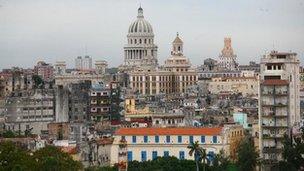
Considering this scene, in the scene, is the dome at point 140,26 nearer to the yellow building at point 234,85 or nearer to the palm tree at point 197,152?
the yellow building at point 234,85

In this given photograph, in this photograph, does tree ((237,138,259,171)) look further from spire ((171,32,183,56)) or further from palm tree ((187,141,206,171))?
spire ((171,32,183,56))

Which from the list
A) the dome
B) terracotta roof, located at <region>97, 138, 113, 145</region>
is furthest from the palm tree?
the dome

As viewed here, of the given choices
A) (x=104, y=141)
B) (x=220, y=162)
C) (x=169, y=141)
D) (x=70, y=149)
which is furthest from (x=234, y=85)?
(x=220, y=162)

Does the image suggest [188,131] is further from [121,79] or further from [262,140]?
[121,79]

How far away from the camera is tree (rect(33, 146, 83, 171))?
45062 mm

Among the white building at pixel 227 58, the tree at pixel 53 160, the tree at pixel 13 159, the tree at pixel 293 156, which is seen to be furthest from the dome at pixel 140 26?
the tree at pixel 13 159

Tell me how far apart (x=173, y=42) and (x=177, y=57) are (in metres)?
4.56

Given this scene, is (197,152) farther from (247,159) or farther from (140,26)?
(140,26)

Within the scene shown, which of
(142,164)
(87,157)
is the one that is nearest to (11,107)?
(87,157)

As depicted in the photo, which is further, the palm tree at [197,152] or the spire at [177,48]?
the spire at [177,48]

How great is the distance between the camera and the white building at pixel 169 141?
5634 cm

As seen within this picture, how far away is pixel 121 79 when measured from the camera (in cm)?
14275

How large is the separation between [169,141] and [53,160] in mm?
12132

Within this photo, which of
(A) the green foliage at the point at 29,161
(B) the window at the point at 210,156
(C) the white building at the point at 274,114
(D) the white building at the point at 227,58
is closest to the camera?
(A) the green foliage at the point at 29,161
